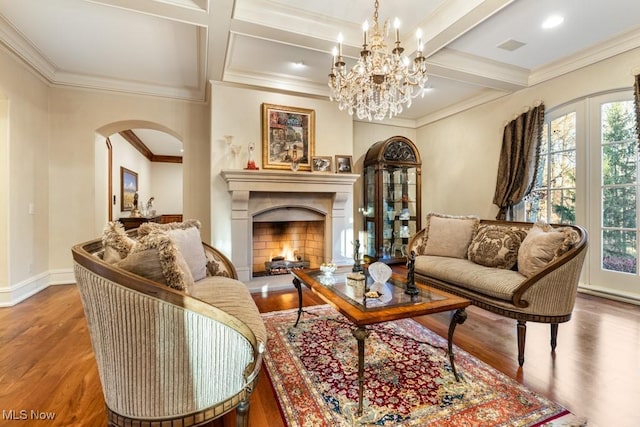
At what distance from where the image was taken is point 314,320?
2688mm

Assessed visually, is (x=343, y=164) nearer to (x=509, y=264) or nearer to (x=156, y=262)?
(x=509, y=264)

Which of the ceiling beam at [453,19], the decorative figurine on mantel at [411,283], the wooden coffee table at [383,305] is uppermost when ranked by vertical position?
the ceiling beam at [453,19]

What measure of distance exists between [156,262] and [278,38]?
2450mm

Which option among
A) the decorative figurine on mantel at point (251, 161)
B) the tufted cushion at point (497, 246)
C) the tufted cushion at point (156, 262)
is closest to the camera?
the tufted cushion at point (156, 262)

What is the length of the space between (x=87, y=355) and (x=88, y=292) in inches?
59.5

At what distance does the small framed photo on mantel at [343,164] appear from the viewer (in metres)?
4.33

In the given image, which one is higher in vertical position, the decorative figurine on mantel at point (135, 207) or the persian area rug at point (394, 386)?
the decorative figurine on mantel at point (135, 207)

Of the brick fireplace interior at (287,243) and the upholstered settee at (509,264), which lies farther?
the brick fireplace interior at (287,243)

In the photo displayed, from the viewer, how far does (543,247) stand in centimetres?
220

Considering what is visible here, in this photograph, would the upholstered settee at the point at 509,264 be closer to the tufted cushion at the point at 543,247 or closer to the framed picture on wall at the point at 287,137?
the tufted cushion at the point at 543,247

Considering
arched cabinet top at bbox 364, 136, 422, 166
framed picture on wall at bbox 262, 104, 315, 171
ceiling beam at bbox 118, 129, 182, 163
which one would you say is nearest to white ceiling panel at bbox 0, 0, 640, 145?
framed picture on wall at bbox 262, 104, 315, 171

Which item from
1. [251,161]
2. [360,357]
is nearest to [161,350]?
[360,357]

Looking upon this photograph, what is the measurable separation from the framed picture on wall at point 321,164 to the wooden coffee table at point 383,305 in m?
2.28

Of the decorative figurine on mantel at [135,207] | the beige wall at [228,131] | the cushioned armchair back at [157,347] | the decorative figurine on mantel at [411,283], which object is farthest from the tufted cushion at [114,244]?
the decorative figurine on mantel at [135,207]
